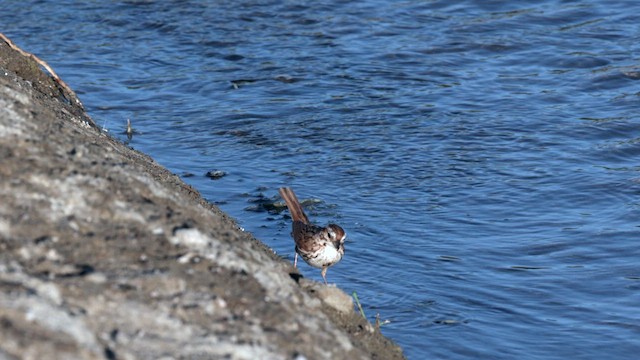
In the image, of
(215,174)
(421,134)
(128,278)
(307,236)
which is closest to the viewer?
(128,278)

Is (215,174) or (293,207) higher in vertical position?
(293,207)

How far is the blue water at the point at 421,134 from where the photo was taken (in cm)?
791

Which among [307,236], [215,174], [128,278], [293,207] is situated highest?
[128,278]

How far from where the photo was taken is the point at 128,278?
409cm

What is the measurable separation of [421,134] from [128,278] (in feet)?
24.9

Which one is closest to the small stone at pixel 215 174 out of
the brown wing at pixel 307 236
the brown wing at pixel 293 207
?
the brown wing at pixel 293 207

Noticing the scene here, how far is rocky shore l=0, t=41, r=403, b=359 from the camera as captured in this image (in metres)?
3.77

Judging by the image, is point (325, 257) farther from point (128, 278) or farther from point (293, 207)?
point (128, 278)

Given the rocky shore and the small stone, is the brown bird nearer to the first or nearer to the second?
the small stone

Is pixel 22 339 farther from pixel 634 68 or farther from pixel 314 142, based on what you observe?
pixel 634 68

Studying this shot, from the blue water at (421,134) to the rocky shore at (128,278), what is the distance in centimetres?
Answer: 263

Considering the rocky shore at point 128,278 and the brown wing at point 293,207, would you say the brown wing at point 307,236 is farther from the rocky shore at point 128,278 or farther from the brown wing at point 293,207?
the rocky shore at point 128,278

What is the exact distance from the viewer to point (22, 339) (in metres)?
3.56

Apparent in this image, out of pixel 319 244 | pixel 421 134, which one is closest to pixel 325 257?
pixel 319 244
